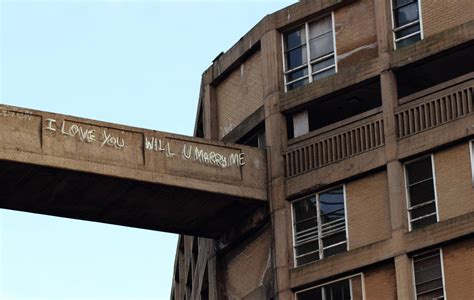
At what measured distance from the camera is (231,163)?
40719 millimetres

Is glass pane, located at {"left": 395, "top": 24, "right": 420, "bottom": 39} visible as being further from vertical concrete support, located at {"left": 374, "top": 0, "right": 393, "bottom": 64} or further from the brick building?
vertical concrete support, located at {"left": 374, "top": 0, "right": 393, "bottom": 64}

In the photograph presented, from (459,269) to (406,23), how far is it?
716 cm

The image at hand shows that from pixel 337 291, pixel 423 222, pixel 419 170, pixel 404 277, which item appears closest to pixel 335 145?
pixel 419 170

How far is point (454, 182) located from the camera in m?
37.6

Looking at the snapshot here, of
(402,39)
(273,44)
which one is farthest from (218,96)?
(402,39)

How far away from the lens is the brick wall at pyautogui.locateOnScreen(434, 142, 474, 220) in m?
37.3

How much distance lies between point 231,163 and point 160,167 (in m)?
2.32

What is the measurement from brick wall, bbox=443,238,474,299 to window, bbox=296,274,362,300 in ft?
8.53

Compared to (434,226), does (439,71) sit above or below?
above

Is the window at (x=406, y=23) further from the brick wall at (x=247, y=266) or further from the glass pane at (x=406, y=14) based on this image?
the brick wall at (x=247, y=266)

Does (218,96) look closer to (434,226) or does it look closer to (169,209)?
(169,209)

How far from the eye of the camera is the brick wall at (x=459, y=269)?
36.5 m

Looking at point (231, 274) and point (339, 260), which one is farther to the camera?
point (231, 274)

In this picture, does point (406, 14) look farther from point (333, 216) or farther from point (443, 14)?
point (333, 216)
